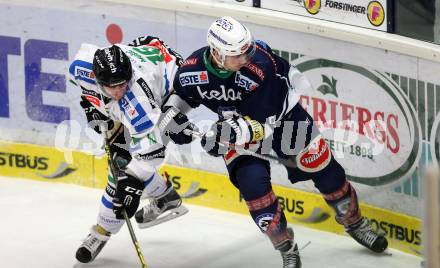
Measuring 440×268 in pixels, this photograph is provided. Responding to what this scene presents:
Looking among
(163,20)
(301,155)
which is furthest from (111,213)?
(163,20)

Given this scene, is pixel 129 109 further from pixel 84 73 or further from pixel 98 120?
pixel 98 120

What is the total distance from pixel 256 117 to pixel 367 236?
3.13 feet

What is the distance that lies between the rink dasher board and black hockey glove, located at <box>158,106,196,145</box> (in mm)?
977

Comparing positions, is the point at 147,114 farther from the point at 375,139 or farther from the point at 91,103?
the point at 375,139

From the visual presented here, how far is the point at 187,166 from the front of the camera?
6367 millimetres

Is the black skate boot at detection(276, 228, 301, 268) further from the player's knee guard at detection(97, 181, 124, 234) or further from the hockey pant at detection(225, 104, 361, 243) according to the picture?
the player's knee guard at detection(97, 181, 124, 234)

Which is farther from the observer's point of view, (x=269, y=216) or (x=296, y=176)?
(x=296, y=176)

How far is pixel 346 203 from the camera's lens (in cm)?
540

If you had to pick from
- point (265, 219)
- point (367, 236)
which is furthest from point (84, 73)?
point (367, 236)

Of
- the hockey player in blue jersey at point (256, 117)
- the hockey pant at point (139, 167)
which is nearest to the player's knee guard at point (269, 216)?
the hockey player in blue jersey at point (256, 117)

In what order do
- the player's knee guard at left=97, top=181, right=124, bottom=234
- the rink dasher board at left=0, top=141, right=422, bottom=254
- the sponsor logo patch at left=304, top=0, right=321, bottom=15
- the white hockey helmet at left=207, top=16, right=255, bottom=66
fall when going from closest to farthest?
the white hockey helmet at left=207, top=16, right=255, bottom=66, the player's knee guard at left=97, top=181, right=124, bottom=234, the rink dasher board at left=0, top=141, right=422, bottom=254, the sponsor logo patch at left=304, top=0, right=321, bottom=15

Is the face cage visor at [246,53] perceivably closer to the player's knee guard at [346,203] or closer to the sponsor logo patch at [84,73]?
the sponsor logo patch at [84,73]

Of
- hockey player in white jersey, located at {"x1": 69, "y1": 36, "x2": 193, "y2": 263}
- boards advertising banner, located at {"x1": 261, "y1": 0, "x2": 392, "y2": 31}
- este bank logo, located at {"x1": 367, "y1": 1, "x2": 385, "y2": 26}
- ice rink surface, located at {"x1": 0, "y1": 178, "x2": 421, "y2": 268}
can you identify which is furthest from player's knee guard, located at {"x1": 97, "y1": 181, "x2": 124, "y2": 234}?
este bank logo, located at {"x1": 367, "y1": 1, "x2": 385, "y2": 26}

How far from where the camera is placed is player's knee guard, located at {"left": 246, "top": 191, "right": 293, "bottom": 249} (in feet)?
16.2
